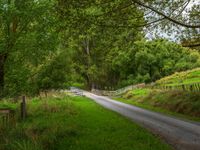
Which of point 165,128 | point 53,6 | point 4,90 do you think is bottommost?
point 165,128

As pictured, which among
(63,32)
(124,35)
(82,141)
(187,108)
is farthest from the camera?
(187,108)

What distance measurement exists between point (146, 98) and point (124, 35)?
18.6 metres

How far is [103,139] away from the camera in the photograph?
13.0m

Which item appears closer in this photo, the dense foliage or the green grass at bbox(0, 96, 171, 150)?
the green grass at bbox(0, 96, 171, 150)

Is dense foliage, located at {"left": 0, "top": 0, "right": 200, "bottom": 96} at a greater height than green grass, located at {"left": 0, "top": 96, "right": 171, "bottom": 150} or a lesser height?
greater

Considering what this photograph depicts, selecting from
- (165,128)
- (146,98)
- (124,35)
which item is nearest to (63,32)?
(124,35)

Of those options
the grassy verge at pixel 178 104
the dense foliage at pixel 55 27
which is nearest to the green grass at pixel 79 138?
the dense foliage at pixel 55 27

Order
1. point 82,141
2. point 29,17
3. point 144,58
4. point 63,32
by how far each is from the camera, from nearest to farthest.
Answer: point 82,141, point 29,17, point 63,32, point 144,58

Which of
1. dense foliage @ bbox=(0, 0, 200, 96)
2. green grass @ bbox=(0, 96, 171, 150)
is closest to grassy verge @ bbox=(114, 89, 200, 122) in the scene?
dense foliage @ bbox=(0, 0, 200, 96)

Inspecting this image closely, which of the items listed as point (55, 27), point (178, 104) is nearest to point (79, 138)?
point (55, 27)

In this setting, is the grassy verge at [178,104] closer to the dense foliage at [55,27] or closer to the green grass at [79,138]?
the dense foliage at [55,27]

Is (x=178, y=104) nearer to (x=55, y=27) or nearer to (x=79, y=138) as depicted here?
(x=55, y=27)

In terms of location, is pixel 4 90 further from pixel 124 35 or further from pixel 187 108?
pixel 187 108

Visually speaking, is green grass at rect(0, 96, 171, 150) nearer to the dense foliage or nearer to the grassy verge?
the dense foliage
